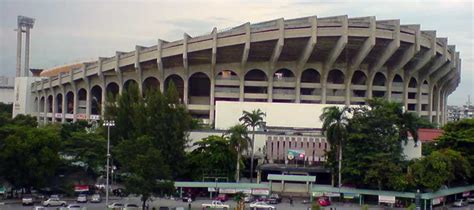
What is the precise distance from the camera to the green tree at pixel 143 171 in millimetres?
33938

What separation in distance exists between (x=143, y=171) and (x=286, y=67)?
3714 centimetres

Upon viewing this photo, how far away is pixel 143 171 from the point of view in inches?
1351

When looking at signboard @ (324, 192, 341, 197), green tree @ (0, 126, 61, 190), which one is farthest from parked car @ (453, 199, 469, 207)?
green tree @ (0, 126, 61, 190)

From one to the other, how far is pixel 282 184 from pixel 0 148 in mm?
19521

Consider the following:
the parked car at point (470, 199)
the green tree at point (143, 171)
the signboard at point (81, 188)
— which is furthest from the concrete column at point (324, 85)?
the green tree at point (143, 171)

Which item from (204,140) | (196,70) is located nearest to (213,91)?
(196,70)

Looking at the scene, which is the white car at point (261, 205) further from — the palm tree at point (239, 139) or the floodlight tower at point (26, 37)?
the floodlight tower at point (26, 37)

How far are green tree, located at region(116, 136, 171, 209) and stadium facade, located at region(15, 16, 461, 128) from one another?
26.7m

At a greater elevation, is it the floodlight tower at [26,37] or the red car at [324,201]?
the floodlight tower at [26,37]

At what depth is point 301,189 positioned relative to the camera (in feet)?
140

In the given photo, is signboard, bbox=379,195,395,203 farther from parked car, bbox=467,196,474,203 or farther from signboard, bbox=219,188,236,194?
signboard, bbox=219,188,236,194

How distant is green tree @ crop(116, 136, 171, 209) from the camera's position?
1336 inches

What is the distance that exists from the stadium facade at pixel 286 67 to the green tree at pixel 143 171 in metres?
26.7

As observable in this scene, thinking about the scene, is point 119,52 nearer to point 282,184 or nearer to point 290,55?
point 290,55
